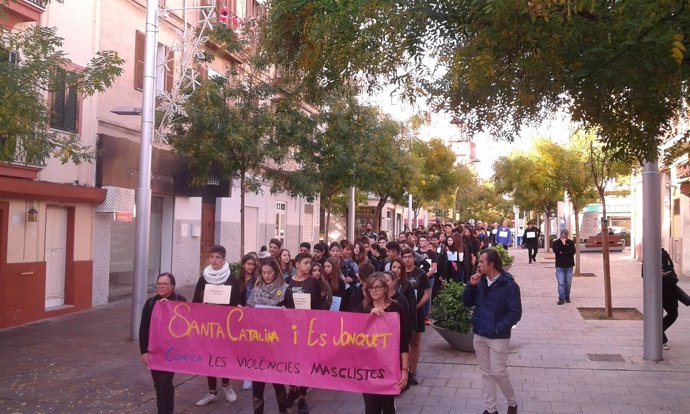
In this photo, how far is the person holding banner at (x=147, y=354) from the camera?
21.6 ft

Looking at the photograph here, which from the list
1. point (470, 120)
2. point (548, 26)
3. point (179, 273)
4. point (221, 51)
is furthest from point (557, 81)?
point (179, 273)

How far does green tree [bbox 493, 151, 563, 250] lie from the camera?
25.9m

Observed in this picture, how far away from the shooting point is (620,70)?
5.98m

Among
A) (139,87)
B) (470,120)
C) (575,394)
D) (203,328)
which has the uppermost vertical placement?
(139,87)

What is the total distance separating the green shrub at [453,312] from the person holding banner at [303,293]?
2955 millimetres

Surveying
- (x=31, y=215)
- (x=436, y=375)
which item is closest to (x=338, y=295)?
(x=436, y=375)

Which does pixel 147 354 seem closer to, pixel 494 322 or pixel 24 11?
pixel 494 322

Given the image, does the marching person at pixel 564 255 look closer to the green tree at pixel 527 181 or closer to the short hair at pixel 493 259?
the short hair at pixel 493 259

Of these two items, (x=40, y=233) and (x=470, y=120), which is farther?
(x=40, y=233)

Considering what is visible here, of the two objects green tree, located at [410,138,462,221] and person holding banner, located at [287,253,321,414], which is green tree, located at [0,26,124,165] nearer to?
person holding banner, located at [287,253,321,414]

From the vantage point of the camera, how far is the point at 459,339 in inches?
397

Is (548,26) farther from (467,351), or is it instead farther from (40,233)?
(40,233)

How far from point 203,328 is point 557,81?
4434 mm

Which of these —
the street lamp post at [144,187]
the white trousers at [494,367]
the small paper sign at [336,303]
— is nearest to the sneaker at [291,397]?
the small paper sign at [336,303]
